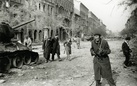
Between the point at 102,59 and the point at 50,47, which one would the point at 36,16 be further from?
the point at 102,59

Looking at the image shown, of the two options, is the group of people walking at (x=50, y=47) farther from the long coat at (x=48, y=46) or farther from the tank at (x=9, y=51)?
the tank at (x=9, y=51)

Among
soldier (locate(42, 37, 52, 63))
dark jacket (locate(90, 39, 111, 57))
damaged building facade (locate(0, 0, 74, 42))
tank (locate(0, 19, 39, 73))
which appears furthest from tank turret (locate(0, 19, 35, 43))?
damaged building facade (locate(0, 0, 74, 42))

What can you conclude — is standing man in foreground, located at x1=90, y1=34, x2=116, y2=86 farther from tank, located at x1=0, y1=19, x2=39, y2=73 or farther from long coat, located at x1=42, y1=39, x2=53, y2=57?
long coat, located at x1=42, y1=39, x2=53, y2=57

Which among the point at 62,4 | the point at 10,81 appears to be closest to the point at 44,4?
the point at 62,4

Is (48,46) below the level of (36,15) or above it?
below

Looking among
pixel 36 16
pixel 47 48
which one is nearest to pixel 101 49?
pixel 47 48

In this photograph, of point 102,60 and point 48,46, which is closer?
point 102,60

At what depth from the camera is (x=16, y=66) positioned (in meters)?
10.1

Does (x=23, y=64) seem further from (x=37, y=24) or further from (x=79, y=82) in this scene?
(x=37, y=24)

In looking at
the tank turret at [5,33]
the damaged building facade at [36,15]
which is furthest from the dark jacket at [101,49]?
the damaged building facade at [36,15]

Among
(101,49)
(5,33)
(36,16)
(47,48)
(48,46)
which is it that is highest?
(36,16)

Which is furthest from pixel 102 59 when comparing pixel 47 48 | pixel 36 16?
pixel 36 16

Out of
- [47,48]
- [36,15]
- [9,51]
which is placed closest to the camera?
[9,51]

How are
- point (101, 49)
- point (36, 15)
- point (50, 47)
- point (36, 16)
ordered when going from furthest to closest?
1. point (36, 16)
2. point (36, 15)
3. point (50, 47)
4. point (101, 49)
